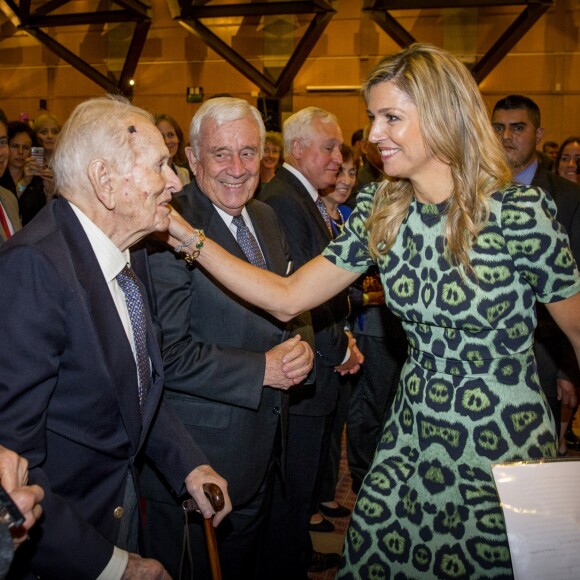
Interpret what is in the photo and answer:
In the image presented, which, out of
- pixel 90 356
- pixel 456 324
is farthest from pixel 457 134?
pixel 90 356

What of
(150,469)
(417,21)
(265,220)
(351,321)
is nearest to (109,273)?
(150,469)

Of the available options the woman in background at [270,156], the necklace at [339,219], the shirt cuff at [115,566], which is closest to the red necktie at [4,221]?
the necklace at [339,219]

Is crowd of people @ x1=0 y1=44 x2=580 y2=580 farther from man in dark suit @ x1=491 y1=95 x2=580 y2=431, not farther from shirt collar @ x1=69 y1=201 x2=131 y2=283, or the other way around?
man in dark suit @ x1=491 y1=95 x2=580 y2=431

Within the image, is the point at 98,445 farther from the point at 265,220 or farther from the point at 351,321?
the point at 351,321

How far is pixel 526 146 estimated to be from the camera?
3.84 meters

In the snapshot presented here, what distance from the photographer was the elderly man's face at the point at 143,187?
178 centimetres

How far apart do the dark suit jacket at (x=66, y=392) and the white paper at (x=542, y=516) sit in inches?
35.0

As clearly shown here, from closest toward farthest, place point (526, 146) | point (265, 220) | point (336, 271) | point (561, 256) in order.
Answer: point (561, 256), point (336, 271), point (265, 220), point (526, 146)

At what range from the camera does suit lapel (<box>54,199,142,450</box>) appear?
1625 millimetres

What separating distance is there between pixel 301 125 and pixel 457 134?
6.93 ft

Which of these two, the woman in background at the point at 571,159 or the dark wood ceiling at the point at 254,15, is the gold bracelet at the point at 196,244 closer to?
the woman in background at the point at 571,159

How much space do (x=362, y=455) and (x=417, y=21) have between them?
32.8 feet

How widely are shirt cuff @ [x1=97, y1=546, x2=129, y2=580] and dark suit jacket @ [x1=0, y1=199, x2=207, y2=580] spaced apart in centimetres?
2

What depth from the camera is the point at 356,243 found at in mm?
2107
